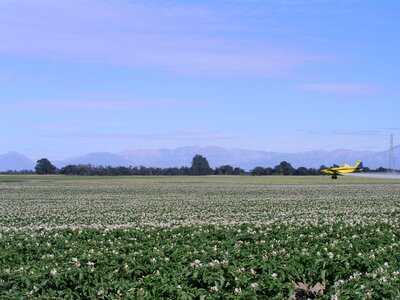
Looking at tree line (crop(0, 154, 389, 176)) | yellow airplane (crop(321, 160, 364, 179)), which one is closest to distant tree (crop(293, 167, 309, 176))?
tree line (crop(0, 154, 389, 176))

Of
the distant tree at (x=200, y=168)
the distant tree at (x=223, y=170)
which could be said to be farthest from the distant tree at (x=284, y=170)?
the distant tree at (x=200, y=168)

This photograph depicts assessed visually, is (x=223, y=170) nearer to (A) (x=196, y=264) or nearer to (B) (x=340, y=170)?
(B) (x=340, y=170)

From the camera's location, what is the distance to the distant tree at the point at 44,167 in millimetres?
176825

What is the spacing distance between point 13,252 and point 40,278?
3.86m

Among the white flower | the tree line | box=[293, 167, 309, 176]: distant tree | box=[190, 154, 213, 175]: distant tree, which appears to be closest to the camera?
the white flower

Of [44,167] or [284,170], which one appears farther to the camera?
[44,167]

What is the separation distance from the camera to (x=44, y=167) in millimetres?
180875

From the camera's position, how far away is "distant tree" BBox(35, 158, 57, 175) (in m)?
177

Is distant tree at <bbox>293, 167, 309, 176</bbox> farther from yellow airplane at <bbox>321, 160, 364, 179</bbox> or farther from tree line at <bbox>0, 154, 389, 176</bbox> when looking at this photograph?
yellow airplane at <bbox>321, 160, 364, 179</bbox>

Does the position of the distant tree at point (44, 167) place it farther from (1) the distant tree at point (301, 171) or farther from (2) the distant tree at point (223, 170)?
(1) the distant tree at point (301, 171)

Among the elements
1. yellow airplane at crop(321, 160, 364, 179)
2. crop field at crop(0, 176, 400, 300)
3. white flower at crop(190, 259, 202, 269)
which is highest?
yellow airplane at crop(321, 160, 364, 179)

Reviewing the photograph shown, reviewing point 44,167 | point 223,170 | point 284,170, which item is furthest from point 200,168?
point 44,167

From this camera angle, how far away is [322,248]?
1330 centimetres

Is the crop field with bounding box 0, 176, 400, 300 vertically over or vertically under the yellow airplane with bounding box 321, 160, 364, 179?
under
